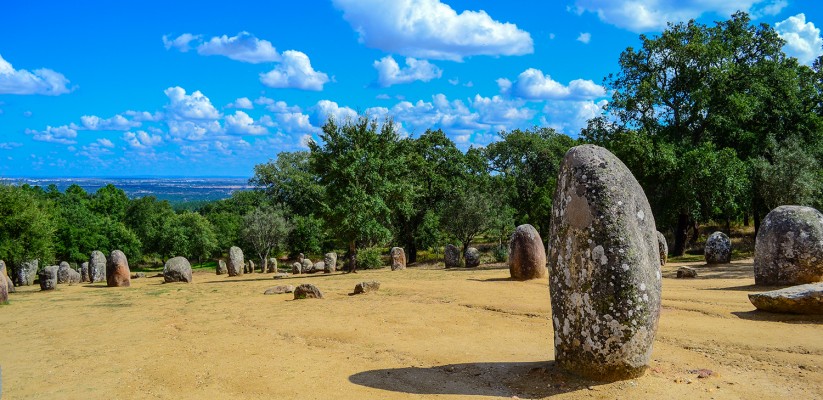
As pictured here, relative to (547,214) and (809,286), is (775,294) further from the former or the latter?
(547,214)

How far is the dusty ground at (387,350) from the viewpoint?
8.29 meters

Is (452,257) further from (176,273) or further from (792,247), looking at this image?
(792,247)

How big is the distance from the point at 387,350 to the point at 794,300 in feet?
29.2

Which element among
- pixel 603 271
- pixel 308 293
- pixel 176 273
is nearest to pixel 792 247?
pixel 603 271

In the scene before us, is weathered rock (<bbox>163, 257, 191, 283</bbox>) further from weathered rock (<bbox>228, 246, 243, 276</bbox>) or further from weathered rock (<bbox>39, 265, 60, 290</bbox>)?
weathered rock (<bbox>228, 246, 243, 276</bbox>)

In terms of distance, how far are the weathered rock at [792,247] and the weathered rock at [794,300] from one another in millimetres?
3364

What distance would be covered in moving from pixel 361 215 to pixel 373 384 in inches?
888

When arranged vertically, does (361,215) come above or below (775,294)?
above

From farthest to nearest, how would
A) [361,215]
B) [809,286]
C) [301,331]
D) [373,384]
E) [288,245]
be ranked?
[288,245] < [361,215] < [301,331] < [809,286] < [373,384]

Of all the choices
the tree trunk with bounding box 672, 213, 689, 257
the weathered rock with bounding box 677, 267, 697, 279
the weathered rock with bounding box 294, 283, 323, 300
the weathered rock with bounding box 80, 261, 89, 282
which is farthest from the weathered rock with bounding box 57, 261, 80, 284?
the tree trunk with bounding box 672, 213, 689, 257

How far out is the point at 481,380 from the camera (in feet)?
28.2

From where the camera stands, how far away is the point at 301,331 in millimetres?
13250

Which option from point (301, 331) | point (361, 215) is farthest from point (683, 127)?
point (301, 331)

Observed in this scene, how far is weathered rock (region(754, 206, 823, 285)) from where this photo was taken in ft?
49.6
